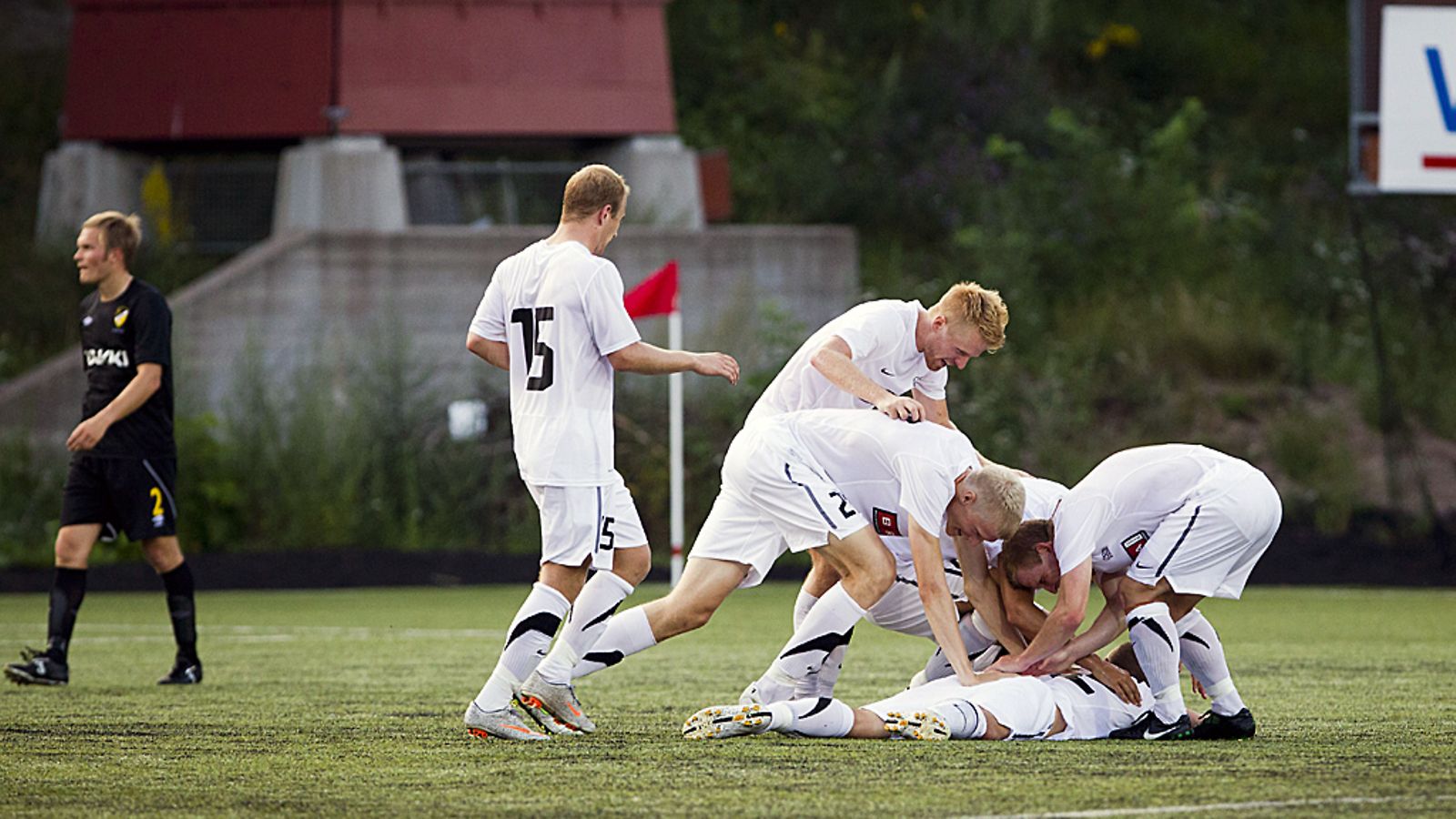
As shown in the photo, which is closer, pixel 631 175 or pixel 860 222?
pixel 631 175

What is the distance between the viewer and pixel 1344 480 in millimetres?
21344

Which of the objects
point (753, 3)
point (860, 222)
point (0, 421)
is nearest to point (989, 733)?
point (0, 421)

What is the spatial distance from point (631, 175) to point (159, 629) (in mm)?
12219

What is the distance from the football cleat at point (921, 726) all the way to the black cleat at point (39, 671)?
4124mm

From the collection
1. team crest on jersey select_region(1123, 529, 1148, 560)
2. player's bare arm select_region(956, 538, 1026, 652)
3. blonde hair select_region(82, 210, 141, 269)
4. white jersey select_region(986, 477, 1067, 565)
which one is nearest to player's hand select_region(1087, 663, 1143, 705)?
player's bare arm select_region(956, 538, 1026, 652)

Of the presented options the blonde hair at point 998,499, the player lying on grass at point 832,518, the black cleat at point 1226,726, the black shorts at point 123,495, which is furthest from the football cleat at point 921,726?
the black shorts at point 123,495

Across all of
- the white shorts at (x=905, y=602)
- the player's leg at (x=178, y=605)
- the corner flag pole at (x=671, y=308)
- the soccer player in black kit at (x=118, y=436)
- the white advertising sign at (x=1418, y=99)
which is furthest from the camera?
the corner flag pole at (x=671, y=308)

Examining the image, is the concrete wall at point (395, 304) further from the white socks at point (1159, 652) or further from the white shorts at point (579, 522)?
the white socks at point (1159, 652)

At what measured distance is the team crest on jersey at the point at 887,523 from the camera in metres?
7.48

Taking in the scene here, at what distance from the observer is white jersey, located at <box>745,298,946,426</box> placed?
772 cm

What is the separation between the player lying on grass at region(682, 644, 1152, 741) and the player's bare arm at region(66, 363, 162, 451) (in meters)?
3.45

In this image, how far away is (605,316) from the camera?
7.16m

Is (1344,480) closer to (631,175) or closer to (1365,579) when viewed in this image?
(1365,579)

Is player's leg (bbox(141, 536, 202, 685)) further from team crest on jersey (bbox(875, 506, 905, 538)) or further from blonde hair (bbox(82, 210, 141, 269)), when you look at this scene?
team crest on jersey (bbox(875, 506, 905, 538))
